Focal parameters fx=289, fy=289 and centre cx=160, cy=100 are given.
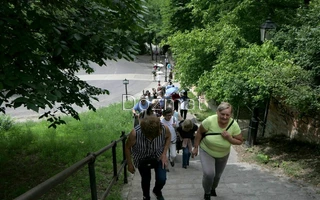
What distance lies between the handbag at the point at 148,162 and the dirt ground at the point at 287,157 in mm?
3049

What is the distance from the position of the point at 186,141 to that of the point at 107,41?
9.99 feet

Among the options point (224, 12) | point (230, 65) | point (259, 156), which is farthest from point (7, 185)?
point (224, 12)

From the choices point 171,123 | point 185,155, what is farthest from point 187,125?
point 185,155

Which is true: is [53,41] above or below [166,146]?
above

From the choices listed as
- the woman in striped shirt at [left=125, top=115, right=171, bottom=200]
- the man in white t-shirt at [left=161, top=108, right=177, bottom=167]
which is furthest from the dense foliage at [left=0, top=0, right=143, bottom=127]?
the man in white t-shirt at [left=161, top=108, right=177, bottom=167]

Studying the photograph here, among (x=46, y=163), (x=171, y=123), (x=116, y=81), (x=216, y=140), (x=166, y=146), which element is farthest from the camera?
(x=116, y=81)

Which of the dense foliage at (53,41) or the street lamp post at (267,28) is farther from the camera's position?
the street lamp post at (267,28)

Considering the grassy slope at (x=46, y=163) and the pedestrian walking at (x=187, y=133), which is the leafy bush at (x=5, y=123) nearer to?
the grassy slope at (x=46, y=163)

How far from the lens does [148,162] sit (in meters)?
3.56

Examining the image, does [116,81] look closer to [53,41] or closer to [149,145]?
[53,41]

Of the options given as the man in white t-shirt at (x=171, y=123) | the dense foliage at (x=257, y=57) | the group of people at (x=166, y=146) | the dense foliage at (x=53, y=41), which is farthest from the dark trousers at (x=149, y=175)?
the dense foliage at (x=257, y=57)

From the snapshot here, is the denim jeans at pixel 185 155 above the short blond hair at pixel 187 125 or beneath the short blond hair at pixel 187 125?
beneath

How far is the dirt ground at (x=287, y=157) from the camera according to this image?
563 centimetres

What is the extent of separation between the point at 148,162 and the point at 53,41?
1952 millimetres
